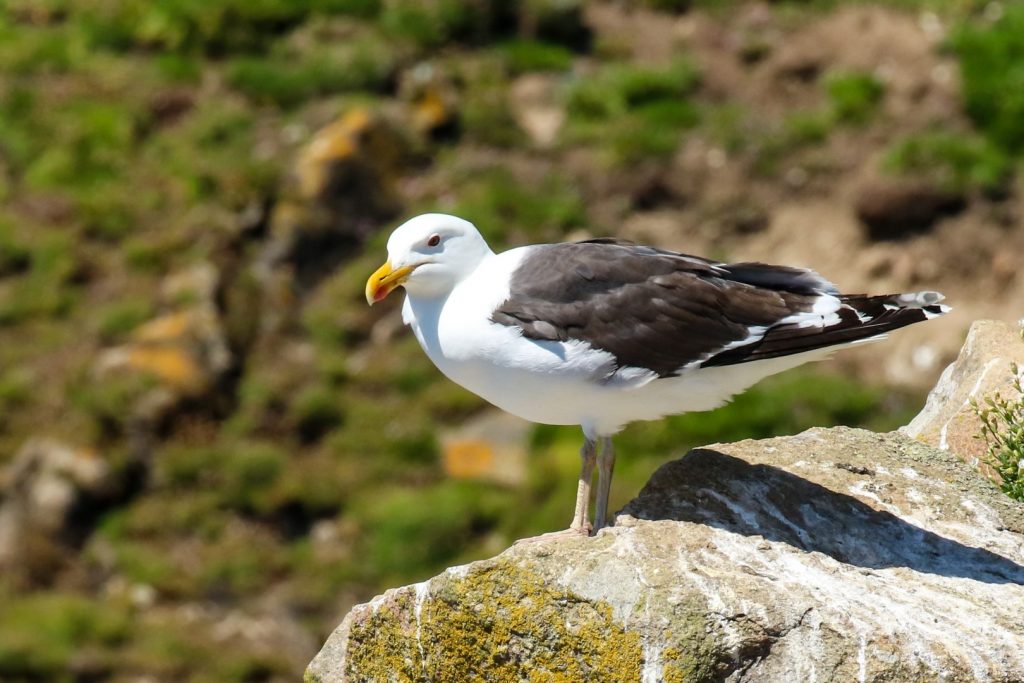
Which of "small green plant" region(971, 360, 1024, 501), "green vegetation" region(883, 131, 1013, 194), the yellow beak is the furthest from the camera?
"green vegetation" region(883, 131, 1013, 194)

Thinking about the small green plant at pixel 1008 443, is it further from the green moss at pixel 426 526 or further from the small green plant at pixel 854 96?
the small green plant at pixel 854 96

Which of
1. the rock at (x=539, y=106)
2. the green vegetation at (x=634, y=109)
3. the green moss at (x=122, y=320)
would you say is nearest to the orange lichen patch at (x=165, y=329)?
the green moss at (x=122, y=320)

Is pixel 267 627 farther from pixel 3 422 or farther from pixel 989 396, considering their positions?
pixel 989 396

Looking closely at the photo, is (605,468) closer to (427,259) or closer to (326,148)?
(427,259)

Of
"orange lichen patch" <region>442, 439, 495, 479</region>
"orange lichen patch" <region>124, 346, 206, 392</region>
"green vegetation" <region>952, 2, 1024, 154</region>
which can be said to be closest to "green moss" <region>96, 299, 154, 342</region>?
"orange lichen patch" <region>124, 346, 206, 392</region>

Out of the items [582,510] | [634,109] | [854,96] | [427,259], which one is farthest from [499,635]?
[854,96]

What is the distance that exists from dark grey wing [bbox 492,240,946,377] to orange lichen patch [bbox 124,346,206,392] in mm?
7843

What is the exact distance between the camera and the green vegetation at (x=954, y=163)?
1488cm

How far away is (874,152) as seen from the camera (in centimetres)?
1555

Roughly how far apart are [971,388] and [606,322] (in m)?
2.40

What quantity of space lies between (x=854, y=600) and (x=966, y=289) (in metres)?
9.14

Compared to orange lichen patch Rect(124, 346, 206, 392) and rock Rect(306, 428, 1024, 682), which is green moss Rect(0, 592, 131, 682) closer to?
orange lichen patch Rect(124, 346, 206, 392)

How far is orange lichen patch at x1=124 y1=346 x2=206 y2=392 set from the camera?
45.7 ft

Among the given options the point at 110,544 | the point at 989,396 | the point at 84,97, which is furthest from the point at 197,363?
the point at 989,396
